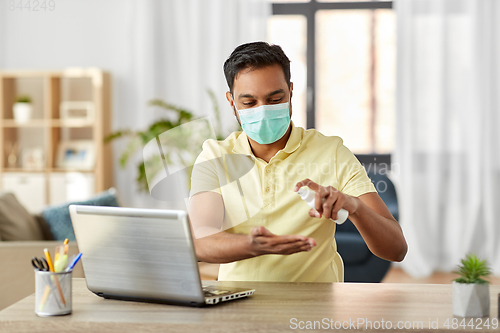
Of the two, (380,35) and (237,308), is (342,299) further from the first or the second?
(380,35)

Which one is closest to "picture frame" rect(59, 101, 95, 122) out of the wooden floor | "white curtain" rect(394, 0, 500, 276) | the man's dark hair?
"white curtain" rect(394, 0, 500, 276)

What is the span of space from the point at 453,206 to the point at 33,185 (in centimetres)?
327

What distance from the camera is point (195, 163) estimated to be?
142 centimetres

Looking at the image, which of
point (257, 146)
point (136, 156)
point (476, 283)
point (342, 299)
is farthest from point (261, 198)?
point (136, 156)

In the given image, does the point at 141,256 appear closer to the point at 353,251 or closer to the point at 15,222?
the point at 15,222

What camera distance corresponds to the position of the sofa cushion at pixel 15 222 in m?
2.49

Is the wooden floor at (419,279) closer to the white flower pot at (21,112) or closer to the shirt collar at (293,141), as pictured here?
the shirt collar at (293,141)

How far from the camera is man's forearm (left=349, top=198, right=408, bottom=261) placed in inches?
47.0

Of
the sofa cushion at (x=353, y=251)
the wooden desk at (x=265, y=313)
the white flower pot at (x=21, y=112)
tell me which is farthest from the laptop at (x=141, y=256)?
the white flower pot at (x=21, y=112)

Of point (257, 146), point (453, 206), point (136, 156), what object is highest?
point (257, 146)

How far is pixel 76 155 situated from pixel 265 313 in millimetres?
3682

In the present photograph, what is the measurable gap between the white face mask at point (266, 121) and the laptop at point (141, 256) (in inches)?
18.3

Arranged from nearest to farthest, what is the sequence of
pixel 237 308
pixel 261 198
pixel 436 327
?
pixel 436 327
pixel 237 308
pixel 261 198

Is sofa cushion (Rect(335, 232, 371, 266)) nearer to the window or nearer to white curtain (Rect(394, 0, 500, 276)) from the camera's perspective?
white curtain (Rect(394, 0, 500, 276))
